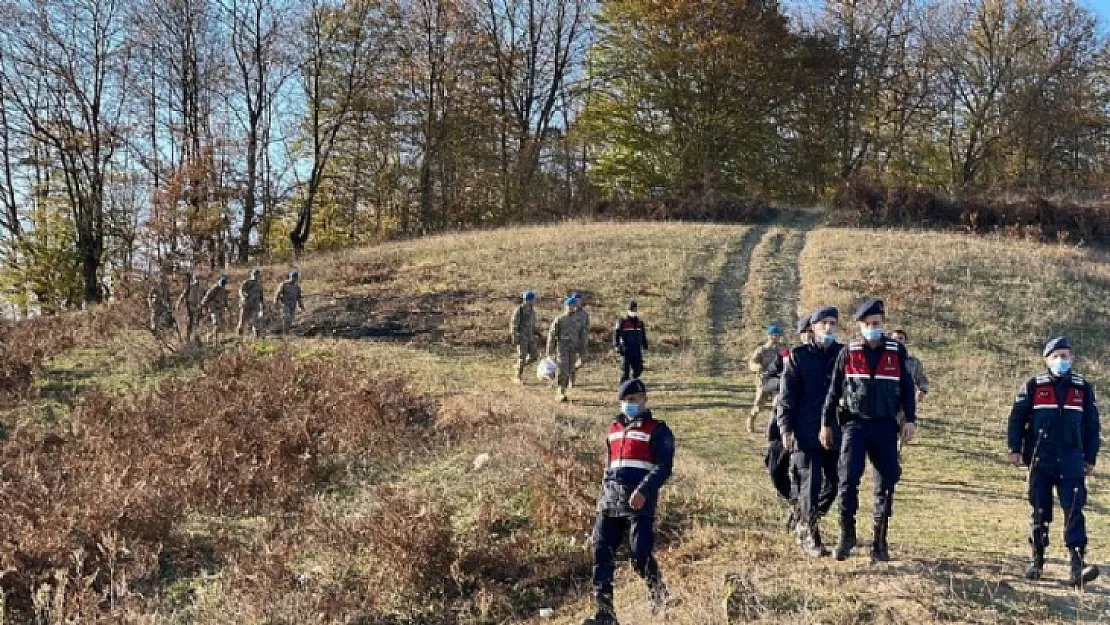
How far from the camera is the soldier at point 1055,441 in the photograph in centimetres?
613

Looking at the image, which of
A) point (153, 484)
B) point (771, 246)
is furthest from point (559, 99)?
point (153, 484)

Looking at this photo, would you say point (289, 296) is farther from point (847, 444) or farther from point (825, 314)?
point (847, 444)

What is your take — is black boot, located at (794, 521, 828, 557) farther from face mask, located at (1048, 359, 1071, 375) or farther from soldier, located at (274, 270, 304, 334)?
soldier, located at (274, 270, 304, 334)

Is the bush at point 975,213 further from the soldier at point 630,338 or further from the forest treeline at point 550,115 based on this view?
the soldier at point 630,338

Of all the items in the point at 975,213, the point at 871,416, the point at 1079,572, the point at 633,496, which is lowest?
the point at 1079,572

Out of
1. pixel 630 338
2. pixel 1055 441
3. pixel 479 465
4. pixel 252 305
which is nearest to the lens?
pixel 1055 441

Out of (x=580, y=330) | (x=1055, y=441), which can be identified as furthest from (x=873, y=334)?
(x=580, y=330)

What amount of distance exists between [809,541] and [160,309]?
1709 cm

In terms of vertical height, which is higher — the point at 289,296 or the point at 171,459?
the point at 289,296

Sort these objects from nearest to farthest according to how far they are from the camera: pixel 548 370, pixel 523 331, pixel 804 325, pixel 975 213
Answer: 1. pixel 804 325
2. pixel 548 370
3. pixel 523 331
4. pixel 975 213

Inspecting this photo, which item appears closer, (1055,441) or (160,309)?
(1055,441)

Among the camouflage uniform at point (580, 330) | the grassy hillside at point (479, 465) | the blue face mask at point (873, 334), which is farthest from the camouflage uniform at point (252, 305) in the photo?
the blue face mask at point (873, 334)

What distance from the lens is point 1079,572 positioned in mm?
5875

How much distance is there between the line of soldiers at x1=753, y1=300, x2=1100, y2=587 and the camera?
19.5 feet
